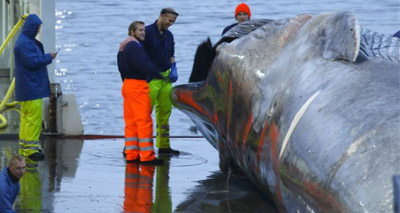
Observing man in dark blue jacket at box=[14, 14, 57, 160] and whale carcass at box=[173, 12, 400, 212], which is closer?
whale carcass at box=[173, 12, 400, 212]

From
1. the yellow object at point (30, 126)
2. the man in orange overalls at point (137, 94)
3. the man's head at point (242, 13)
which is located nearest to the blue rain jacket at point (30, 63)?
the yellow object at point (30, 126)

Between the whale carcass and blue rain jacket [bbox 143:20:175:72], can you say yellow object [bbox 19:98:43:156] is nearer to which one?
blue rain jacket [bbox 143:20:175:72]

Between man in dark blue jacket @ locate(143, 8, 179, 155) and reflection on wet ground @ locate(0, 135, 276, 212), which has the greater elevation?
man in dark blue jacket @ locate(143, 8, 179, 155)

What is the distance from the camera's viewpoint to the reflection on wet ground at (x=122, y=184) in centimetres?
938

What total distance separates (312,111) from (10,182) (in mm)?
2643

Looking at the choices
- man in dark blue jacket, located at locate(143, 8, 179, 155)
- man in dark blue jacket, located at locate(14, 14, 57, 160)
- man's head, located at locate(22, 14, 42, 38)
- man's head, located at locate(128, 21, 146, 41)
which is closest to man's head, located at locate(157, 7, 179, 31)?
man in dark blue jacket, located at locate(143, 8, 179, 155)

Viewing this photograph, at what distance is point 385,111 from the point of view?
20.7 ft

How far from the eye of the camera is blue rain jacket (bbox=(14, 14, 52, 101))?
11.8 meters

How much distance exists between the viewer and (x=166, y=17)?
12148 millimetres

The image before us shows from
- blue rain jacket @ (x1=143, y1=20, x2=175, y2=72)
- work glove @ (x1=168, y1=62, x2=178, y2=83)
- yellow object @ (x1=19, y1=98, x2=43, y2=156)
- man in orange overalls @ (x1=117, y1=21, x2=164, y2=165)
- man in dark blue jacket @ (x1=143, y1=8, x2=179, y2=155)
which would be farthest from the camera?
work glove @ (x1=168, y1=62, x2=178, y2=83)

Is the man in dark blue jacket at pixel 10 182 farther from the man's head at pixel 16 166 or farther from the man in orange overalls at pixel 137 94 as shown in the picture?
the man in orange overalls at pixel 137 94

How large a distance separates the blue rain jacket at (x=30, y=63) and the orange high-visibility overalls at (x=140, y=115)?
1.00 meters

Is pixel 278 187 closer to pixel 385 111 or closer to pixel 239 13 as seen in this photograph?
pixel 385 111

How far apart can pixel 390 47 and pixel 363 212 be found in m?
2.29
